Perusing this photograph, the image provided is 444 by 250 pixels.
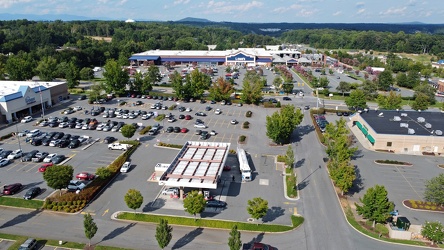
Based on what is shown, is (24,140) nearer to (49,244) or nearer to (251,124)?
(49,244)

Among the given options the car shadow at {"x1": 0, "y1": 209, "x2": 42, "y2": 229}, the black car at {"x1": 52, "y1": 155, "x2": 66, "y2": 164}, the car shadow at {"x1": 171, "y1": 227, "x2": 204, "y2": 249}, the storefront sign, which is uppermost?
the storefront sign

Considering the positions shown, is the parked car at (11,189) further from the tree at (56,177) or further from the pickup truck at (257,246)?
the pickup truck at (257,246)

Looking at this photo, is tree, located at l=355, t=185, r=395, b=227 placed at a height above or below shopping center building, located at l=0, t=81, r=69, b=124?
below

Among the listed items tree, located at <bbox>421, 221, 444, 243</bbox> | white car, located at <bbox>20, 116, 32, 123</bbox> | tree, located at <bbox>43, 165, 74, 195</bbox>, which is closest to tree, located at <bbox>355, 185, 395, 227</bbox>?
tree, located at <bbox>421, 221, 444, 243</bbox>

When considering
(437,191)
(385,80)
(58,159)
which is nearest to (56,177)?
→ (58,159)

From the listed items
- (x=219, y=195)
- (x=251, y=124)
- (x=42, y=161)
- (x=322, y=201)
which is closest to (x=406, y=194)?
(x=322, y=201)

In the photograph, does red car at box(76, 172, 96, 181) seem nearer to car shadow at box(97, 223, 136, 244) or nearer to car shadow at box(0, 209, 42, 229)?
car shadow at box(0, 209, 42, 229)
